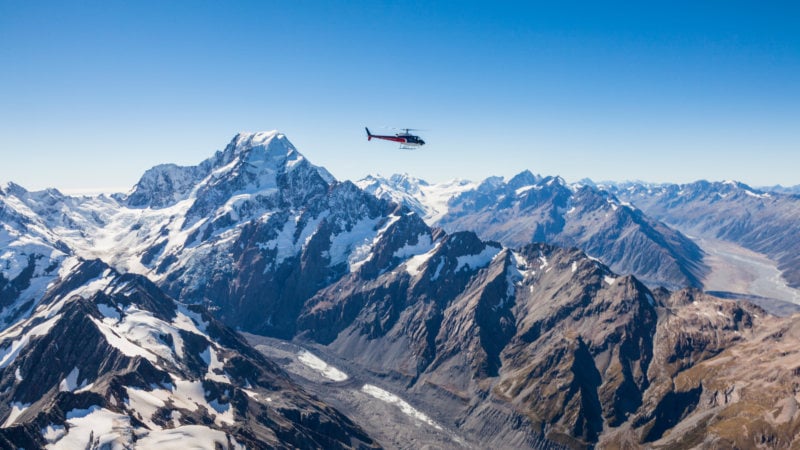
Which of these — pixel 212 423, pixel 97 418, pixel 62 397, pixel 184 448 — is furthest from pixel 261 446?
pixel 62 397

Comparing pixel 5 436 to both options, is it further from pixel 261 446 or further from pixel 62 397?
pixel 261 446

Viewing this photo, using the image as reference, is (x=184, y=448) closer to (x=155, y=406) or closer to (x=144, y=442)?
(x=144, y=442)

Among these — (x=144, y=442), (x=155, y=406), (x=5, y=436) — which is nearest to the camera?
(x=5, y=436)

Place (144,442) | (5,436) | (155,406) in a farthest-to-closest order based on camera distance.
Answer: (155,406) → (144,442) → (5,436)

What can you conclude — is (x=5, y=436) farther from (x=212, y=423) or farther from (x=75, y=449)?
(x=212, y=423)

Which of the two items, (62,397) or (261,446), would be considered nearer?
(62,397)

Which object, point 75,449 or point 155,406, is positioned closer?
point 75,449

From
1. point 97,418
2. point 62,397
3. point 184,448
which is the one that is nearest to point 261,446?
point 184,448
